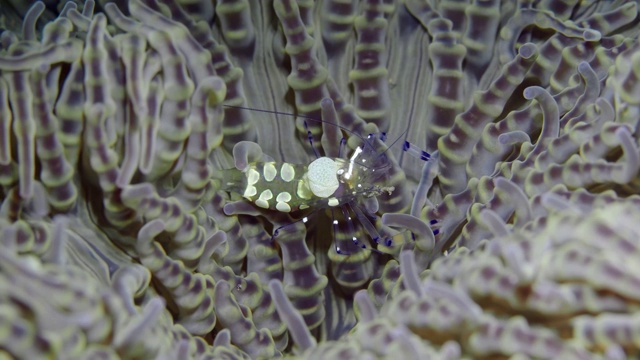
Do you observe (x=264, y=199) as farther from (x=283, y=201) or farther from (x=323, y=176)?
(x=323, y=176)

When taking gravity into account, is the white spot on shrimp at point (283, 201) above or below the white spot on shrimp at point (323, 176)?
below

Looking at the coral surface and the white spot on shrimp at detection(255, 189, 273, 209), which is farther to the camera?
the white spot on shrimp at detection(255, 189, 273, 209)

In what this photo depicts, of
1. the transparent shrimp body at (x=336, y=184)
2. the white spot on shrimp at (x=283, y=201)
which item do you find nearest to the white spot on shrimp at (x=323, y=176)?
the transparent shrimp body at (x=336, y=184)

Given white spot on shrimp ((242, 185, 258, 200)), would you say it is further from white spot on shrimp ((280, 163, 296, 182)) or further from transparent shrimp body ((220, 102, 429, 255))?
white spot on shrimp ((280, 163, 296, 182))

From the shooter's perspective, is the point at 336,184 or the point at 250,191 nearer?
the point at 250,191

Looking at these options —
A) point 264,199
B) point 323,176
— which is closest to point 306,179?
point 323,176

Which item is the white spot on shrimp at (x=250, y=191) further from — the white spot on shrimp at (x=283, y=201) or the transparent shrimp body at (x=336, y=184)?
the white spot on shrimp at (x=283, y=201)

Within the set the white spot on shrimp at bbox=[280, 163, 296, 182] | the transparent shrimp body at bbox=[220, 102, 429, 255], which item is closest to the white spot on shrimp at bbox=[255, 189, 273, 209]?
the transparent shrimp body at bbox=[220, 102, 429, 255]

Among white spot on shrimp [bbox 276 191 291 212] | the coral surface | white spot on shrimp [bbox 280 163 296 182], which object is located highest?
the coral surface

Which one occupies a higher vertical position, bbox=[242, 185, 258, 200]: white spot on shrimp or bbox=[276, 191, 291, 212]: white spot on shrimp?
bbox=[242, 185, 258, 200]: white spot on shrimp
